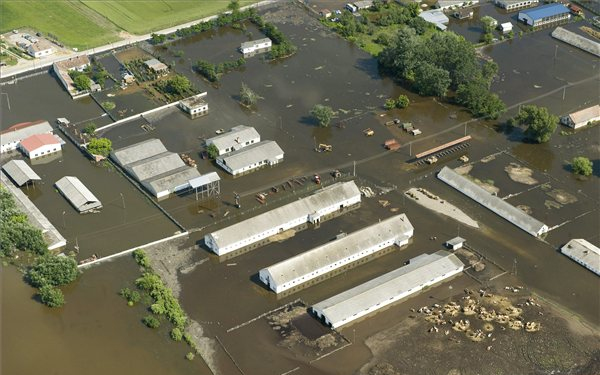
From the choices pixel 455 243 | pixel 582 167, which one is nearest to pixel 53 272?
pixel 455 243

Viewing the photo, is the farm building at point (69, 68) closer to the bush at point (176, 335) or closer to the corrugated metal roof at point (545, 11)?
the bush at point (176, 335)

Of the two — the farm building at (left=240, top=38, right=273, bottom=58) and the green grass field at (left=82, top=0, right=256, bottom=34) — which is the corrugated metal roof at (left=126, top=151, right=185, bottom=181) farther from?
the green grass field at (left=82, top=0, right=256, bottom=34)

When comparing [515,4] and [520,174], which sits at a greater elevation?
[515,4]

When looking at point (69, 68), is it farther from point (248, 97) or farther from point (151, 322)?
point (151, 322)

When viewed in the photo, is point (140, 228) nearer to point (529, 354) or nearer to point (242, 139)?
point (242, 139)

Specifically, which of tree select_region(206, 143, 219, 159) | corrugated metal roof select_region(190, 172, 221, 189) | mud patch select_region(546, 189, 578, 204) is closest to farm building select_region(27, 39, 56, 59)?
tree select_region(206, 143, 219, 159)

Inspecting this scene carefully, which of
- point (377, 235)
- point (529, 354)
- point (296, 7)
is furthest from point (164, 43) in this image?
point (529, 354)
